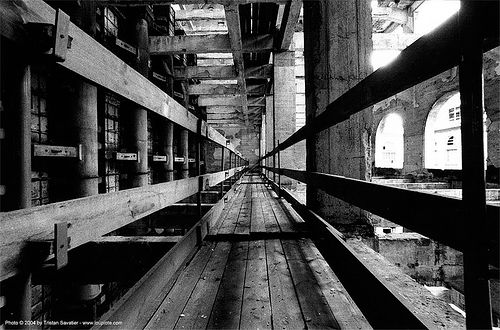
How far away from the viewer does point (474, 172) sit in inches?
21.4

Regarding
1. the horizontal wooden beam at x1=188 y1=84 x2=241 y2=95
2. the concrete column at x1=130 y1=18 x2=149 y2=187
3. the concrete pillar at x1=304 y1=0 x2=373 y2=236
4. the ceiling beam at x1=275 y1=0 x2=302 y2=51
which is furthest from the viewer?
the horizontal wooden beam at x1=188 y1=84 x2=241 y2=95

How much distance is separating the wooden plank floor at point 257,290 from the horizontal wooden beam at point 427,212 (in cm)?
68

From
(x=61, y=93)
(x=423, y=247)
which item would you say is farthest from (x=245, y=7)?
(x=423, y=247)

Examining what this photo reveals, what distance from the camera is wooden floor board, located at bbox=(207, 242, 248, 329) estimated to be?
4.52ft

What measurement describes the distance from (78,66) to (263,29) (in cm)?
721

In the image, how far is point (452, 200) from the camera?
0.60m

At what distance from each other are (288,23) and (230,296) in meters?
5.85

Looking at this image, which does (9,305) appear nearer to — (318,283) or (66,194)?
(318,283)

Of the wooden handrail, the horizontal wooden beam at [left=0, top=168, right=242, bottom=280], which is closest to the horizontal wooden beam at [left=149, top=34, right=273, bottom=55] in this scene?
the horizontal wooden beam at [left=0, top=168, right=242, bottom=280]

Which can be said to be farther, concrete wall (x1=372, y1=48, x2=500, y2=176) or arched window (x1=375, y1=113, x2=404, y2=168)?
arched window (x1=375, y1=113, x2=404, y2=168)

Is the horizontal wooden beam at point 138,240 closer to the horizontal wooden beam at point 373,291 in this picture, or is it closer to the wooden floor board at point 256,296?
the wooden floor board at point 256,296

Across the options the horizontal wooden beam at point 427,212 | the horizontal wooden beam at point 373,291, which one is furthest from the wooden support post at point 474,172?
the horizontal wooden beam at point 373,291

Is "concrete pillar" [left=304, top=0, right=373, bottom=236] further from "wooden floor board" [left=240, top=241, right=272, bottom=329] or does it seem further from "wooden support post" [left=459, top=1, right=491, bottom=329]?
"wooden support post" [left=459, top=1, right=491, bottom=329]

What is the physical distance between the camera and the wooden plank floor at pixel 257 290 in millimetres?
1367
